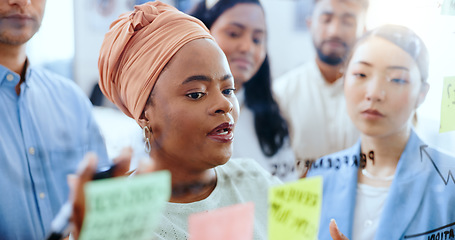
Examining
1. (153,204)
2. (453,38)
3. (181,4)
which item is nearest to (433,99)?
(453,38)

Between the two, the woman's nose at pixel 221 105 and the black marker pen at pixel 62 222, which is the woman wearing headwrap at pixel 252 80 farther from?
the black marker pen at pixel 62 222

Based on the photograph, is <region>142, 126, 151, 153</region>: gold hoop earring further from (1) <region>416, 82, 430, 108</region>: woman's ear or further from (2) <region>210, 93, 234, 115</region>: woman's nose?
(1) <region>416, 82, 430, 108</region>: woman's ear

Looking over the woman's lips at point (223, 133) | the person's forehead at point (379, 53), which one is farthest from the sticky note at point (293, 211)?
the person's forehead at point (379, 53)

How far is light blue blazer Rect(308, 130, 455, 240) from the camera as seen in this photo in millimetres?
1197

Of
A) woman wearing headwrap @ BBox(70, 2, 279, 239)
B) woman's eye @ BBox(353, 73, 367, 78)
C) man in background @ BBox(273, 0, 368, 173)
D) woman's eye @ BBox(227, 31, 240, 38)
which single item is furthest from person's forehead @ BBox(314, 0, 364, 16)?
woman wearing headwrap @ BBox(70, 2, 279, 239)

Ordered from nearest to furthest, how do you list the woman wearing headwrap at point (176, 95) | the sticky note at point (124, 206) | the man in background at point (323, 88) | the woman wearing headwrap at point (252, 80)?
the sticky note at point (124, 206)
the woman wearing headwrap at point (176, 95)
the woman wearing headwrap at point (252, 80)
the man in background at point (323, 88)

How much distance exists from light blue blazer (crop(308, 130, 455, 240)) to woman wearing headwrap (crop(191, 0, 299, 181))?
5.7 inches

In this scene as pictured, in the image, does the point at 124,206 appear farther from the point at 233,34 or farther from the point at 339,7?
the point at 339,7

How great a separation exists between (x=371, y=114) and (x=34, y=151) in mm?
823

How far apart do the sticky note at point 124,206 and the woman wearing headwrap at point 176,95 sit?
67 millimetres

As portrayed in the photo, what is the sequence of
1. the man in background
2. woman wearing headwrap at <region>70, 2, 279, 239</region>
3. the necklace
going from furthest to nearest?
1. the necklace
2. the man in background
3. woman wearing headwrap at <region>70, 2, 279, 239</region>

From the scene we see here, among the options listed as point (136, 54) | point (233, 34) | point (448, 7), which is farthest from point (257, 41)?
point (448, 7)

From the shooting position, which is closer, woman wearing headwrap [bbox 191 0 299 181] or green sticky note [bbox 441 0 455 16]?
woman wearing headwrap [bbox 191 0 299 181]

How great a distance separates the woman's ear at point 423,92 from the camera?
4.13ft
